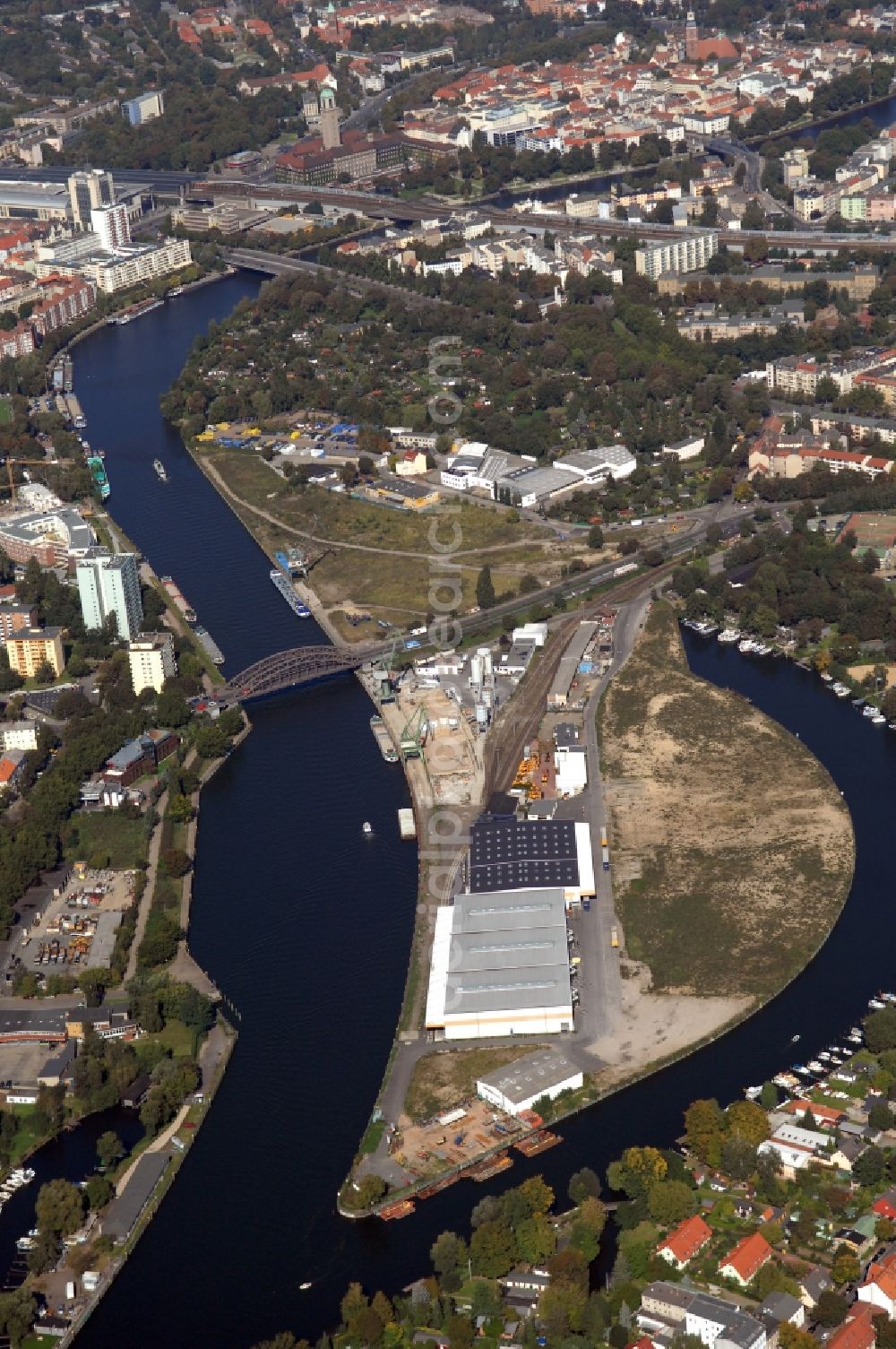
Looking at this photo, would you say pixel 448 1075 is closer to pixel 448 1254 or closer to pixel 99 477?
pixel 448 1254

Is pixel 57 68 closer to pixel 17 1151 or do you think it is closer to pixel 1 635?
pixel 1 635

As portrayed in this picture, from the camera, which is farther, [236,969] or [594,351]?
[594,351]

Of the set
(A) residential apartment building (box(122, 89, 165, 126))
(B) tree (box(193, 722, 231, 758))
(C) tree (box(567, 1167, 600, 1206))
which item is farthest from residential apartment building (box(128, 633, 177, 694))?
(A) residential apartment building (box(122, 89, 165, 126))

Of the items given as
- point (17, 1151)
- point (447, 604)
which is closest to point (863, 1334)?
point (17, 1151)

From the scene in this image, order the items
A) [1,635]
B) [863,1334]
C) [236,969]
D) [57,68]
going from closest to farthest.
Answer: [863,1334] → [236,969] → [1,635] → [57,68]

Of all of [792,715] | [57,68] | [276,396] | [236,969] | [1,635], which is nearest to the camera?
[236,969]
